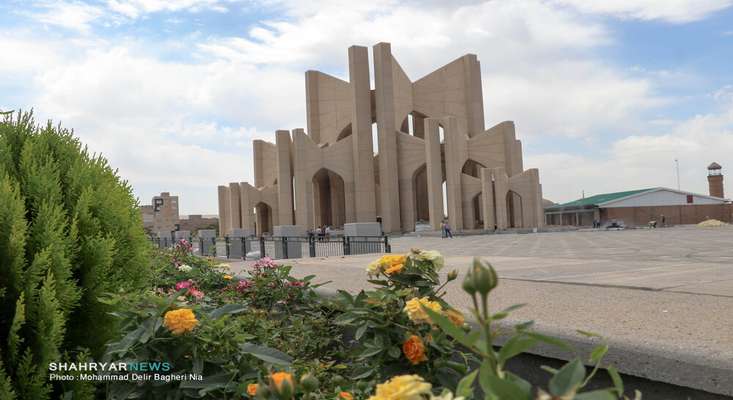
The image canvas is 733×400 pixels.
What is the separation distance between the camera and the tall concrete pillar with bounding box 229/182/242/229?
50331 mm

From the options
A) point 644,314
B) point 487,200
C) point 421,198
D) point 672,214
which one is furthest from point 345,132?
point 644,314

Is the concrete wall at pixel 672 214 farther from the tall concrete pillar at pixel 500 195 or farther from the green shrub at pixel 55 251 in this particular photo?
the green shrub at pixel 55 251

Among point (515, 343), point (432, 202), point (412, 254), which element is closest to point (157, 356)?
point (412, 254)

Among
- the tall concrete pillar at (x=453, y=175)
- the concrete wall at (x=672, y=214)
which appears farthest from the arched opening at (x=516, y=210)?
the concrete wall at (x=672, y=214)

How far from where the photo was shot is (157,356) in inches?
93.9

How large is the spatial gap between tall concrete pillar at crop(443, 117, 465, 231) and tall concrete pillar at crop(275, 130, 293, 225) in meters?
13.0

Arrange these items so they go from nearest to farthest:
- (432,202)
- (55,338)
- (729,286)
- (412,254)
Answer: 1. (55,338)
2. (412,254)
3. (729,286)
4. (432,202)

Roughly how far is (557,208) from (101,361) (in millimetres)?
55909

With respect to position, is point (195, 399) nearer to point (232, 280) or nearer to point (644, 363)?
point (644, 363)

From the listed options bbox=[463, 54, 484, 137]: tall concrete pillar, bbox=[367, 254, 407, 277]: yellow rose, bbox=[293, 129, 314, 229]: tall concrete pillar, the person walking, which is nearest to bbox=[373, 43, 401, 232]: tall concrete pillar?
bbox=[293, 129, 314, 229]: tall concrete pillar

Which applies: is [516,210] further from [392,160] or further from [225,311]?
[225,311]

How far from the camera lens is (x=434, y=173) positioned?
129 ft

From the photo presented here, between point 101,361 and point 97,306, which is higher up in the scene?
point 97,306

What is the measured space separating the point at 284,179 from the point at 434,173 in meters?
12.8
